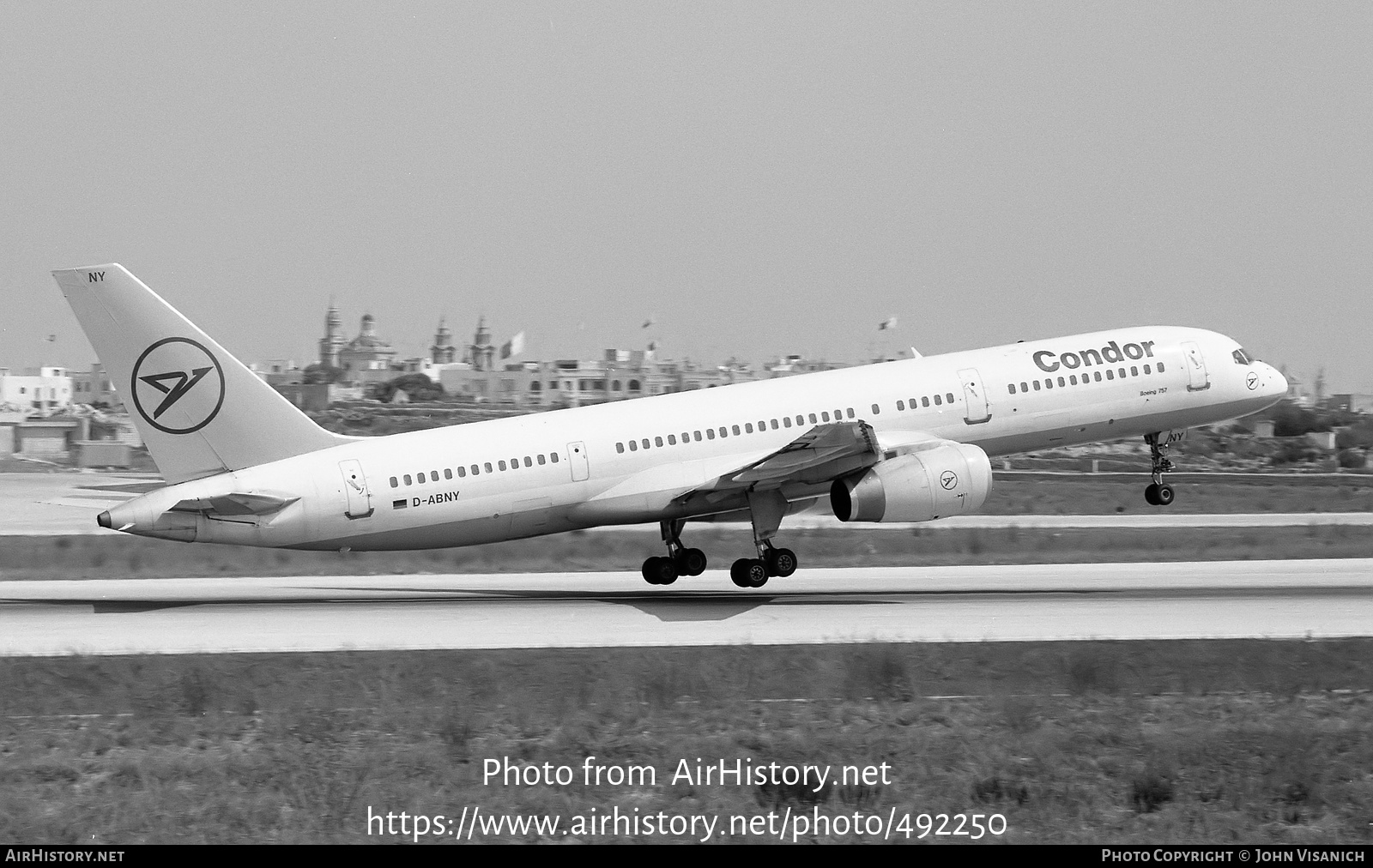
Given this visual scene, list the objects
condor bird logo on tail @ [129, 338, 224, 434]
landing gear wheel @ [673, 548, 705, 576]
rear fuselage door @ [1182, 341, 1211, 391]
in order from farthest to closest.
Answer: rear fuselage door @ [1182, 341, 1211, 391]
landing gear wheel @ [673, 548, 705, 576]
condor bird logo on tail @ [129, 338, 224, 434]

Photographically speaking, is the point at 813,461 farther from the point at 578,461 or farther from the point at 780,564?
the point at 578,461

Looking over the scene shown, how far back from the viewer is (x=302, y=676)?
2661 centimetres

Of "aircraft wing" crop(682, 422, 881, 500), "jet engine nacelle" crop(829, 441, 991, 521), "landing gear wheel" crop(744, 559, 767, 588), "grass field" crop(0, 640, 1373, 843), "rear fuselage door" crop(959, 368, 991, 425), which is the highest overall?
"rear fuselage door" crop(959, 368, 991, 425)

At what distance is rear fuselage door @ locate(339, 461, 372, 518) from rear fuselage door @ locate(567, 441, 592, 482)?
5086mm

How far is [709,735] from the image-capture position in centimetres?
2298

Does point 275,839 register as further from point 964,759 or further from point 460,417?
point 460,417

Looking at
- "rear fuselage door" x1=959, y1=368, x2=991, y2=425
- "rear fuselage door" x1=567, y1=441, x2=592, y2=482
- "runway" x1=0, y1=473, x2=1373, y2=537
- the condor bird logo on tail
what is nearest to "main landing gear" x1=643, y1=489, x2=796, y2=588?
"rear fuselage door" x1=567, y1=441, x2=592, y2=482

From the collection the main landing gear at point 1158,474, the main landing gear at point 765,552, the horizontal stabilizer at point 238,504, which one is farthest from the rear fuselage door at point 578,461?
the main landing gear at point 1158,474

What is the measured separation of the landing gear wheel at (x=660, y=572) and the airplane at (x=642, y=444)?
0.16 ft

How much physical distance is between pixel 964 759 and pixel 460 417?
12573 centimetres

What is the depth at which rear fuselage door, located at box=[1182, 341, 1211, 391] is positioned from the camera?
145 ft

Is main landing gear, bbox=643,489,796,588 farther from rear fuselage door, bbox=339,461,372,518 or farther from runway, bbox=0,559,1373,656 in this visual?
rear fuselage door, bbox=339,461,372,518

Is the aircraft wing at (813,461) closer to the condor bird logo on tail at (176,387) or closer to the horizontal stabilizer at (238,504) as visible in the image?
the horizontal stabilizer at (238,504)
